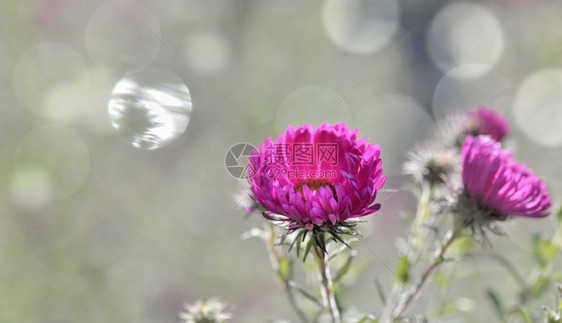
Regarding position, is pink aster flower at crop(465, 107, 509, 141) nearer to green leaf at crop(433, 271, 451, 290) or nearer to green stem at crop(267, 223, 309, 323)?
green leaf at crop(433, 271, 451, 290)

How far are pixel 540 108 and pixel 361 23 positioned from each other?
2.87 feet

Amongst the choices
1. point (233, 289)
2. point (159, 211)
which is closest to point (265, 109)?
point (159, 211)

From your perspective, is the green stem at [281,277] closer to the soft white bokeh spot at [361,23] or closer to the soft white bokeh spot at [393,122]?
the soft white bokeh spot at [393,122]

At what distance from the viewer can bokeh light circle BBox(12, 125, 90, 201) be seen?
1.28 meters

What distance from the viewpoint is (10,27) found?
1.22 metres

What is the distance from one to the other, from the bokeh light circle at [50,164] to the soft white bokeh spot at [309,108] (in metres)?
0.65

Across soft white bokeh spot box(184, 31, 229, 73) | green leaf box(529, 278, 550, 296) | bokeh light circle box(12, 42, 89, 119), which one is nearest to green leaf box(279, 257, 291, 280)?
green leaf box(529, 278, 550, 296)

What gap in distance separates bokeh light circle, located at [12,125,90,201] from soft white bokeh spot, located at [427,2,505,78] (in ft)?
5.63

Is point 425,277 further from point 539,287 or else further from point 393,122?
point 393,122

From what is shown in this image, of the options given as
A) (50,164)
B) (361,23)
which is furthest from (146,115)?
(361,23)

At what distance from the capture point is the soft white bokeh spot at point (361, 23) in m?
1.98

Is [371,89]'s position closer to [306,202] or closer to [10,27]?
[10,27]

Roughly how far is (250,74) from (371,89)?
1.85ft

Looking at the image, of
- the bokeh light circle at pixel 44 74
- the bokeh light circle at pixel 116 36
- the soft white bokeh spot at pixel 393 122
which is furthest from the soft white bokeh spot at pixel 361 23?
the bokeh light circle at pixel 44 74
